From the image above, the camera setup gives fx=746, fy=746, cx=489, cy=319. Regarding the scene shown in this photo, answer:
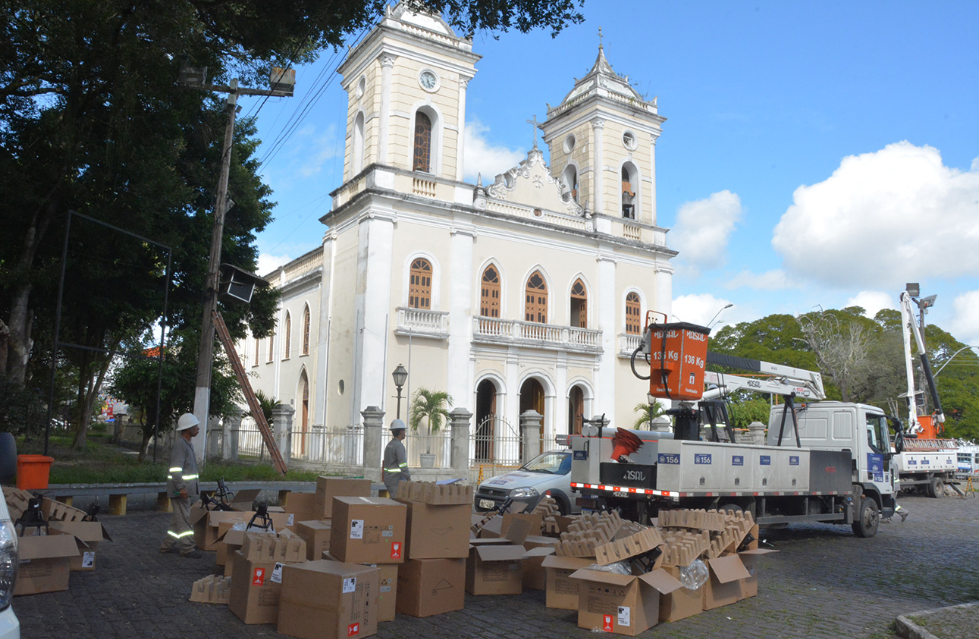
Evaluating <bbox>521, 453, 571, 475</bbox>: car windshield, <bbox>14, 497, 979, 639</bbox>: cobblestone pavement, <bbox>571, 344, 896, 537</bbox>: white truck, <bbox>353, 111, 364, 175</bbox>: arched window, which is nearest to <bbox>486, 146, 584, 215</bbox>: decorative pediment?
<bbox>353, 111, 364, 175</bbox>: arched window

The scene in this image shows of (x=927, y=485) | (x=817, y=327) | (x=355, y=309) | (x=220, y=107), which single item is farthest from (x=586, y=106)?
(x=817, y=327)

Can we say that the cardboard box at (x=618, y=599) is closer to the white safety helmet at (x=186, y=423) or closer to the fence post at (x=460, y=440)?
the white safety helmet at (x=186, y=423)

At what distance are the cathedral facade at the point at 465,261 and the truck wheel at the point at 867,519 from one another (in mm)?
12176

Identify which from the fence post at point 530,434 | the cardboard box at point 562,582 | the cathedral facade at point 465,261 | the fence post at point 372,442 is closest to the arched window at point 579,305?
the cathedral facade at point 465,261

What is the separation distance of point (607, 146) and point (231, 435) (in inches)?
727

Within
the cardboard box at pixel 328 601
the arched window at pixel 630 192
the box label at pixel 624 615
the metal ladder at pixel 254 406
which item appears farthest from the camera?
the arched window at pixel 630 192

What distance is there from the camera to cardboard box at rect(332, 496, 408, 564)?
248 inches

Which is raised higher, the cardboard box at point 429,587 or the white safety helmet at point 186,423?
the white safety helmet at point 186,423

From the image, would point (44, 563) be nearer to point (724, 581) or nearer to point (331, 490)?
point (331, 490)

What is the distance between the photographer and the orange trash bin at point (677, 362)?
11.5 meters

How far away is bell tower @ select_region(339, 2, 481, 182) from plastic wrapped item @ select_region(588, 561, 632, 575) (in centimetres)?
2018

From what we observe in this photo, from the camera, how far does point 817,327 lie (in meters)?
48.2

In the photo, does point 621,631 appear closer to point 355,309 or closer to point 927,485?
point 355,309

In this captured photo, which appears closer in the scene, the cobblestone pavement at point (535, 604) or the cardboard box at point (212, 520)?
the cobblestone pavement at point (535, 604)
